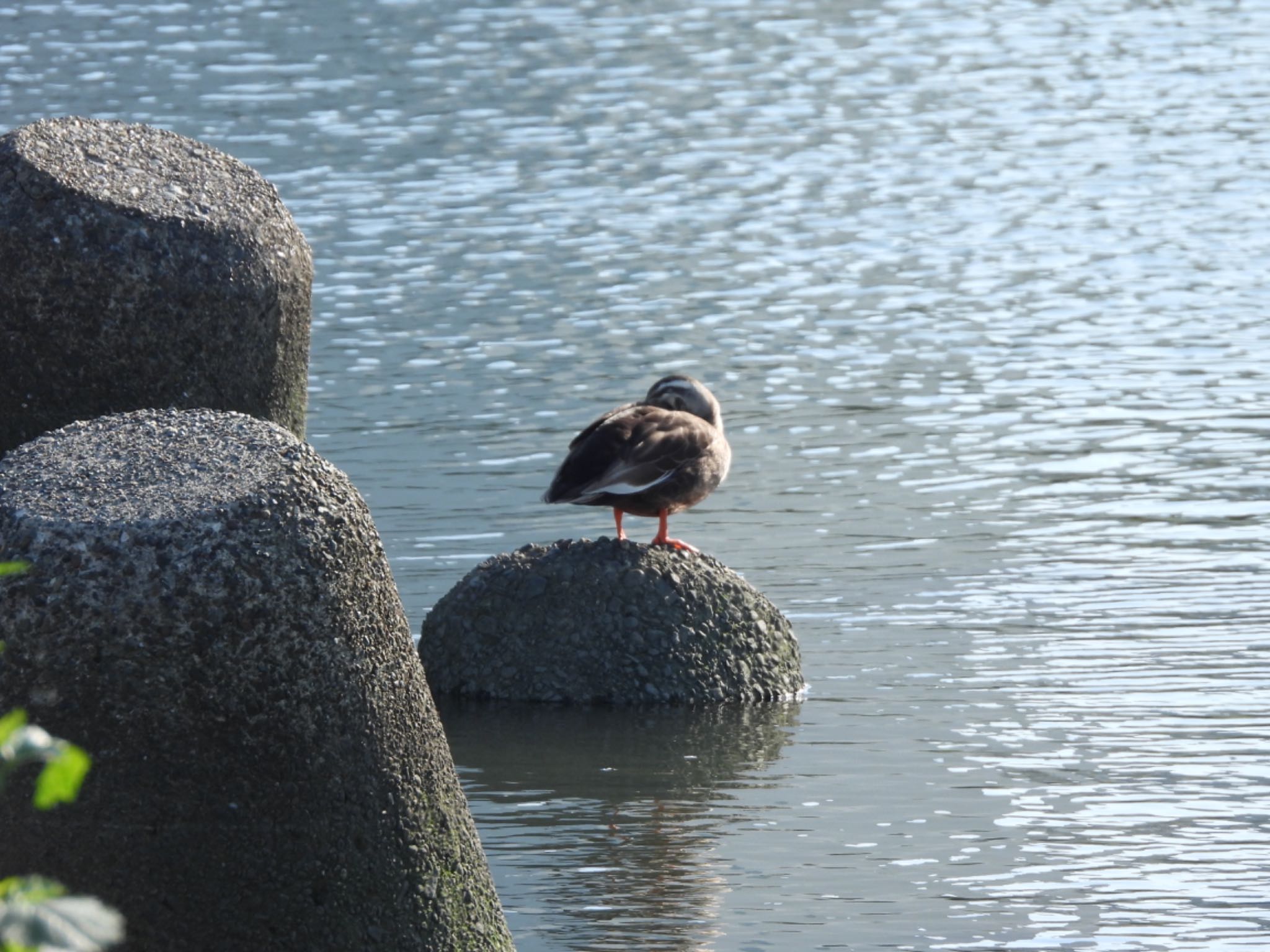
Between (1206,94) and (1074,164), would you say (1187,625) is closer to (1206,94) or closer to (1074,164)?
(1074,164)

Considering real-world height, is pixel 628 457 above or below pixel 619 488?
above

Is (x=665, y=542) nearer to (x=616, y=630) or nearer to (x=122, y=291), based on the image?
(x=616, y=630)

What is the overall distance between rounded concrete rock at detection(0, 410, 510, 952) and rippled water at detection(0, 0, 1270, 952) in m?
1.76

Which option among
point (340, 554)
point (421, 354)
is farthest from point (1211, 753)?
point (421, 354)

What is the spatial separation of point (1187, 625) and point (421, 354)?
306 inches

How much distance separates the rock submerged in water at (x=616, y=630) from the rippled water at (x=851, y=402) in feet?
0.57

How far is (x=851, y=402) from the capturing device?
14867 millimetres

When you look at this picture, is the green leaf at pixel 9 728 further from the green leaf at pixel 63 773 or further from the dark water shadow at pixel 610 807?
the dark water shadow at pixel 610 807

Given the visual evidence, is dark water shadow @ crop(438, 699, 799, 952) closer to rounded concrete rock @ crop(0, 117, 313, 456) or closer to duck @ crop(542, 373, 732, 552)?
duck @ crop(542, 373, 732, 552)

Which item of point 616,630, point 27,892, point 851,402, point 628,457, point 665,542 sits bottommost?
point 851,402

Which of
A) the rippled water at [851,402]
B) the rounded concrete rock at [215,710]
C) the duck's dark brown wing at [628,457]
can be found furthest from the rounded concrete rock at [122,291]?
the rounded concrete rock at [215,710]

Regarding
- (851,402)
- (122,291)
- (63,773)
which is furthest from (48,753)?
(851,402)

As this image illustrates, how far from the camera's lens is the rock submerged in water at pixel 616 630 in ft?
30.8

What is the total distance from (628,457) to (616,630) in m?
0.77
